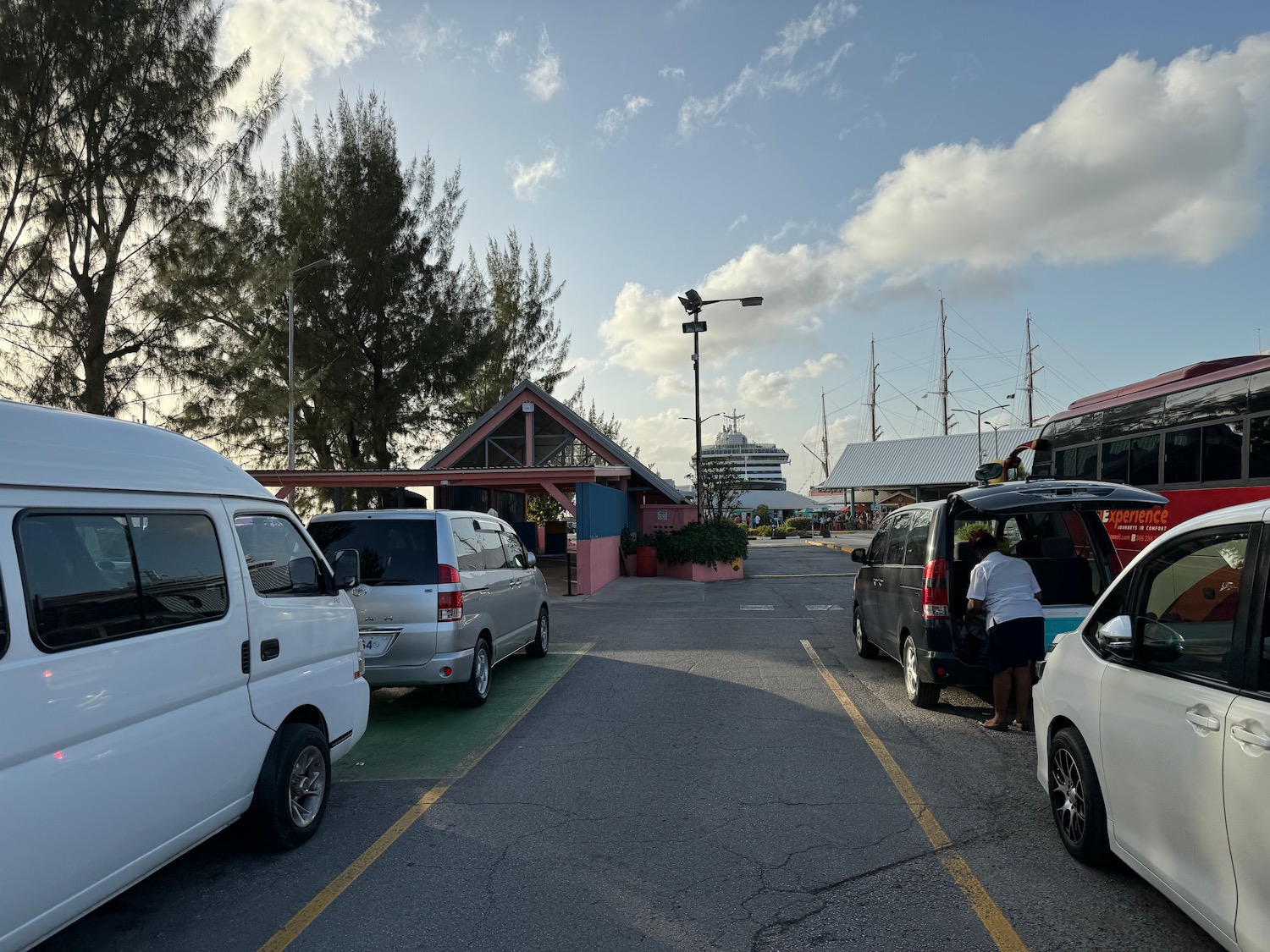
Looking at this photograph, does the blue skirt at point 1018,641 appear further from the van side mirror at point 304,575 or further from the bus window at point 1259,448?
the bus window at point 1259,448

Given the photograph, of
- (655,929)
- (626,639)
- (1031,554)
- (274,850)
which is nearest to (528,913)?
(655,929)

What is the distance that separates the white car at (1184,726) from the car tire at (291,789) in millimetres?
4015

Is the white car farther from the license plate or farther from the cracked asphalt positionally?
the license plate

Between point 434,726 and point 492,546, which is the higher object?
point 492,546

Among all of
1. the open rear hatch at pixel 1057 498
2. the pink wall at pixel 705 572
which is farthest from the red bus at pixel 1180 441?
the pink wall at pixel 705 572

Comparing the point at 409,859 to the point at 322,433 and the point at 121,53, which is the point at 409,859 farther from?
the point at 322,433

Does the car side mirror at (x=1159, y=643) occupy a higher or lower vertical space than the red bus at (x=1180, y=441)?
lower

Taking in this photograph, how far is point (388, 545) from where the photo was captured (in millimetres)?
7371

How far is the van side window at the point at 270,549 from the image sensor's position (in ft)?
14.7

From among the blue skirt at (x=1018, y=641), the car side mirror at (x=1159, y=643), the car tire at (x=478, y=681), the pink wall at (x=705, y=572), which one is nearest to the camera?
the car side mirror at (x=1159, y=643)

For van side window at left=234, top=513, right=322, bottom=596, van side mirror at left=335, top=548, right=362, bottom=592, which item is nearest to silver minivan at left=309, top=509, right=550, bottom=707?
van side mirror at left=335, top=548, right=362, bottom=592

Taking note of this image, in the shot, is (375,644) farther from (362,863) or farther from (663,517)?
(663,517)

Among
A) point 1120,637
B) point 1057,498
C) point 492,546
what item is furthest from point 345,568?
point 1057,498

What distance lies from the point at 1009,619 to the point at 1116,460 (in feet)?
29.9
